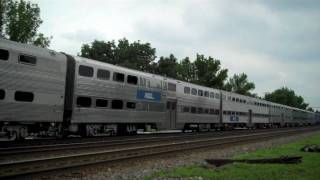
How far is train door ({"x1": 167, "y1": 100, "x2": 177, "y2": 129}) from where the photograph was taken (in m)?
31.9

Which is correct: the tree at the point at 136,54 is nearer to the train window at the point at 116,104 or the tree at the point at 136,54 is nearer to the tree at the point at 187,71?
the tree at the point at 187,71

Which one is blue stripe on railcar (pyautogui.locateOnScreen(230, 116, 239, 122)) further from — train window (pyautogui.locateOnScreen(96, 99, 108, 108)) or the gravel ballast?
the gravel ballast

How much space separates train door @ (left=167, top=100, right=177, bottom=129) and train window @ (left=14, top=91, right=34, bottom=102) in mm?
14176

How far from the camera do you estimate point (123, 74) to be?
2631 cm

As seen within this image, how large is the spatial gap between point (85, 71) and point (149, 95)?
7172mm

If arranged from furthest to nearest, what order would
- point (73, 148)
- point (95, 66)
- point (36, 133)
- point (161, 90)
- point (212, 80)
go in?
point (212, 80)
point (161, 90)
point (95, 66)
point (36, 133)
point (73, 148)

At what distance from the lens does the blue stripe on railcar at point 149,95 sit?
27886mm

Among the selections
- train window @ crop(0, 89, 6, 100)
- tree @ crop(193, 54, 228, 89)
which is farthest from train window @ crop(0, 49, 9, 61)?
tree @ crop(193, 54, 228, 89)

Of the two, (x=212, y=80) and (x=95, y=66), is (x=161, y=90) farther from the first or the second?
(x=212, y=80)

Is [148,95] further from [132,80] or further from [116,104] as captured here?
[116,104]

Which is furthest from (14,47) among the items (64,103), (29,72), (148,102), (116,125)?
(148,102)

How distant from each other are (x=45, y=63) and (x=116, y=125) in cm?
743

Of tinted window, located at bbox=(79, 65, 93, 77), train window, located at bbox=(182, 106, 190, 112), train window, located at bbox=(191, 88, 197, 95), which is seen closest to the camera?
tinted window, located at bbox=(79, 65, 93, 77)

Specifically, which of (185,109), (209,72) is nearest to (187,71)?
(209,72)
